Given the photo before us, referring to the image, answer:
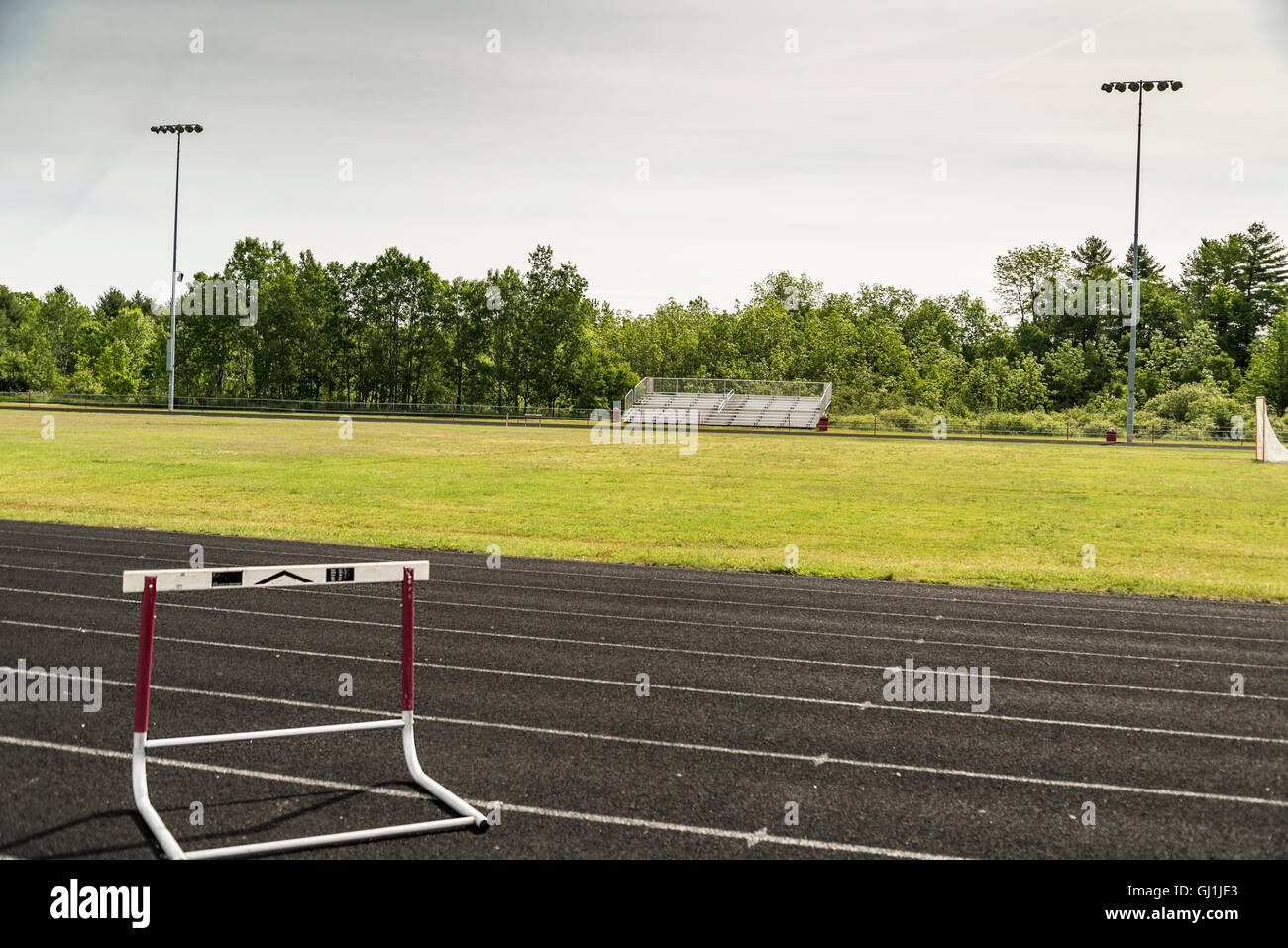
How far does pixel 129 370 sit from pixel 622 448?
8563 centimetres

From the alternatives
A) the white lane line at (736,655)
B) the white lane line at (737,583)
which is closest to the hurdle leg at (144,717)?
the white lane line at (736,655)

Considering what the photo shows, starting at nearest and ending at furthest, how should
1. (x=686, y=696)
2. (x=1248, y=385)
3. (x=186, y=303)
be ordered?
(x=686, y=696)
(x=1248, y=385)
(x=186, y=303)

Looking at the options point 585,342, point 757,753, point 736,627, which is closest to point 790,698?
point 757,753

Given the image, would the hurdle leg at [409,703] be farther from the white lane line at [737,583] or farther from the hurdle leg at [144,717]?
the white lane line at [737,583]

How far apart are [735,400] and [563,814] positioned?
66.0 metres

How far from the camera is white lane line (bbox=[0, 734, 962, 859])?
5.88 metres

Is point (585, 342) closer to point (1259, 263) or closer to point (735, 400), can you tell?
point (735, 400)

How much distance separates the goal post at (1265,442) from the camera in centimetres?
4188

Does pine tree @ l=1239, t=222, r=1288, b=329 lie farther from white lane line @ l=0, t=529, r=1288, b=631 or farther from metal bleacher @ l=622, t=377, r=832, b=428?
white lane line @ l=0, t=529, r=1288, b=631

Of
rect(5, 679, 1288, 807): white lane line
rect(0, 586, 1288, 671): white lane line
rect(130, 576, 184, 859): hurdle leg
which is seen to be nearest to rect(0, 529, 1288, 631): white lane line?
rect(0, 586, 1288, 671): white lane line

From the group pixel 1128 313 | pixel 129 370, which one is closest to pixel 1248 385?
pixel 1128 313

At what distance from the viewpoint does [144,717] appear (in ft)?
20.0
